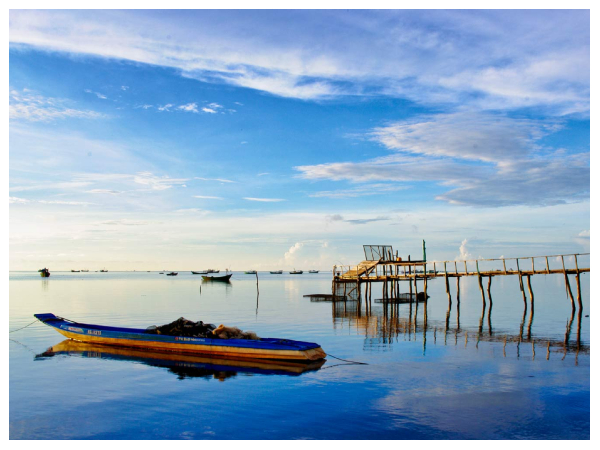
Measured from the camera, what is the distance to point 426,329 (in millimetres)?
34156

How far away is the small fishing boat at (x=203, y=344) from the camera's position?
21750mm

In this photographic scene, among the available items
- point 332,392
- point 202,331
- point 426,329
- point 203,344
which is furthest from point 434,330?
point 332,392

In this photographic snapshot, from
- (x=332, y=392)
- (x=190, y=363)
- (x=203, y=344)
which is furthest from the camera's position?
(x=203, y=344)

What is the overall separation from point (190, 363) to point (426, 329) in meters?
18.3

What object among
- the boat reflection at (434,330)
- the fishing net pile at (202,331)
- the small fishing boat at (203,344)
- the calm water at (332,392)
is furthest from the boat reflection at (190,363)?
the boat reflection at (434,330)

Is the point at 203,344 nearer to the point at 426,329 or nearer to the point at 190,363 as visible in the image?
the point at 190,363

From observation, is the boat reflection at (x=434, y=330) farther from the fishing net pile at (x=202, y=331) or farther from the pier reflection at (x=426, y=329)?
the fishing net pile at (x=202, y=331)

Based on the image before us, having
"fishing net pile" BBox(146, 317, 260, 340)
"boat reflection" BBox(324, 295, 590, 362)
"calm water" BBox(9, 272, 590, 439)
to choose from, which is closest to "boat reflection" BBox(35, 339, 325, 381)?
"calm water" BBox(9, 272, 590, 439)

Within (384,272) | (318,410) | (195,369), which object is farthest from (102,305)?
(318,410)

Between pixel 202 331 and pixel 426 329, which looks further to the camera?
pixel 426 329

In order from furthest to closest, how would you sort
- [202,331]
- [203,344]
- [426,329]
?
[426,329] < [202,331] < [203,344]

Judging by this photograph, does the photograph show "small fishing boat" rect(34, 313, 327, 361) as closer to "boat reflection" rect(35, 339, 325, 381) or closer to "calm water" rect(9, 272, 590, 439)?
"boat reflection" rect(35, 339, 325, 381)

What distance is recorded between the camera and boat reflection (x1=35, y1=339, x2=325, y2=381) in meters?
20.6

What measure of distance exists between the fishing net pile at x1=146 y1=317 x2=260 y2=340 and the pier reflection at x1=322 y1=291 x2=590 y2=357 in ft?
24.1
